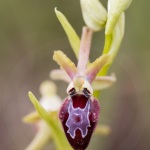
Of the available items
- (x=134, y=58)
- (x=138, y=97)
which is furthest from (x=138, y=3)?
(x=138, y=97)

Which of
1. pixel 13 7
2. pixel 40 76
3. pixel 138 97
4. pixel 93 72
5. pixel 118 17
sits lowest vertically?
pixel 93 72

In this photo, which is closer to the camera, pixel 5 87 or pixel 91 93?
pixel 91 93

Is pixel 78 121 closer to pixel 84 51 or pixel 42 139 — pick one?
pixel 84 51

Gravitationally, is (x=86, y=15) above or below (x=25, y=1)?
below

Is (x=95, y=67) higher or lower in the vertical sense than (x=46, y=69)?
lower

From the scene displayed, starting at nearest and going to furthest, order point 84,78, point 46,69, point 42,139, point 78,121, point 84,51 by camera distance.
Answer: point 78,121 → point 84,78 → point 84,51 → point 42,139 → point 46,69

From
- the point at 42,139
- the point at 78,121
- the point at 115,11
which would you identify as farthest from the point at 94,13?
the point at 42,139

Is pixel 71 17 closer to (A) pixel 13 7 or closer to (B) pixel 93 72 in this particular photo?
(A) pixel 13 7

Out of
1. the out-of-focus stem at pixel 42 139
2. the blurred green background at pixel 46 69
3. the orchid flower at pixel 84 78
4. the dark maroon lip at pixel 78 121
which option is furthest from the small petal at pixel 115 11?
the blurred green background at pixel 46 69
